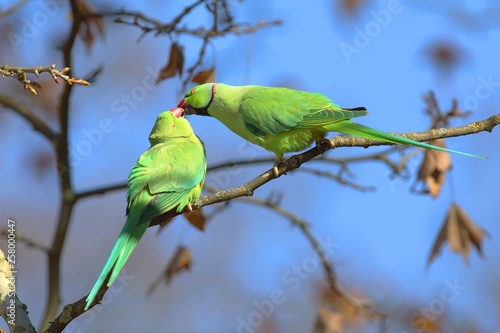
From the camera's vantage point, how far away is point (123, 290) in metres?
9.26

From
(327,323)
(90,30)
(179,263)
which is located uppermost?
(90,30)

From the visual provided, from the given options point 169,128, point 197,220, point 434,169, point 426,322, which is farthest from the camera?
point 426,322

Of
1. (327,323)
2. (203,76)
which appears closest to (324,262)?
(327,323)

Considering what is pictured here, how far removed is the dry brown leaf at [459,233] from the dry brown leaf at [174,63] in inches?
80.8

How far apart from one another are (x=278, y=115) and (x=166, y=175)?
0.65 meters

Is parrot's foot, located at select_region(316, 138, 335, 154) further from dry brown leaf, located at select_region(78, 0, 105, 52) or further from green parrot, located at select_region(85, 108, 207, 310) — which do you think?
dry brown leaf, located at select_region(78, 0, 105, 52)

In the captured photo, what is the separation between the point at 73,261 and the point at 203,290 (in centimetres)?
181

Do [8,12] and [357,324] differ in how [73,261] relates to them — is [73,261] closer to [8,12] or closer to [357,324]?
[357,324]

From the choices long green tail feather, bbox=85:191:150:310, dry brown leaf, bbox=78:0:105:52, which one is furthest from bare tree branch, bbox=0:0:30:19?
long green tail feather, bbox=85:191:150:310

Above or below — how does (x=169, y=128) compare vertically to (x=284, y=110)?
below

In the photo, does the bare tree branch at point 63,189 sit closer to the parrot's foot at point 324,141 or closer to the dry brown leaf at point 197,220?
the dry brown leaf at point 197,220

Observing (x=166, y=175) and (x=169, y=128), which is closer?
(x=166, y=175)

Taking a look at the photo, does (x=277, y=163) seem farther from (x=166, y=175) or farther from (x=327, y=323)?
(x=327, y=323)

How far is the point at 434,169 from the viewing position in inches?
172
